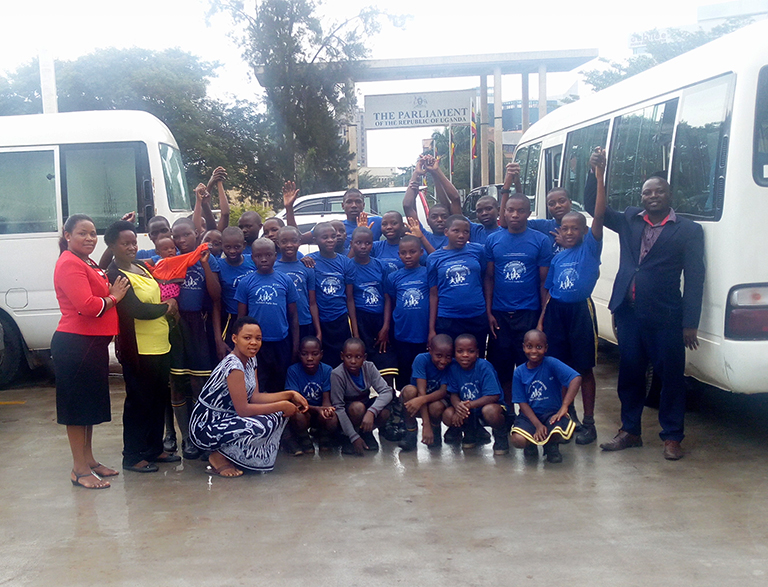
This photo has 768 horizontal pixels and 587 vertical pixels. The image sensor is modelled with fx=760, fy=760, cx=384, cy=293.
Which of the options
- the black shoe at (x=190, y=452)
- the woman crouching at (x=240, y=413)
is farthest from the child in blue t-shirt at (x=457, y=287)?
the black shoe at (x=190, y=452)

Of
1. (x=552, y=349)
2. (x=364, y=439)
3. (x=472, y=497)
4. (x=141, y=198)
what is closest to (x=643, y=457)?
(x=552, y=349)

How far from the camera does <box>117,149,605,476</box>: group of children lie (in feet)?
17.0

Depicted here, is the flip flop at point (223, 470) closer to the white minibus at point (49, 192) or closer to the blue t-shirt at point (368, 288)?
the blue t-shirt at point (368, 288)

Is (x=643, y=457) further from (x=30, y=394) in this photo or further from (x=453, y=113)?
(x=453, y=113)

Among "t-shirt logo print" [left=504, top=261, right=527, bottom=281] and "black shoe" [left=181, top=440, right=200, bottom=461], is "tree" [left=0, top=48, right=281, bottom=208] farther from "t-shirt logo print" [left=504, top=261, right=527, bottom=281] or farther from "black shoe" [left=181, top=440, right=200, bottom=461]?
"t-shirt logo print" [left=504, top=261, right=527, bottom=281]

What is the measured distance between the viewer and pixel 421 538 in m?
3.80

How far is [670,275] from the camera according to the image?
481 cm

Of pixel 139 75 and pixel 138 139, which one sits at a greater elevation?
pixel 139 75

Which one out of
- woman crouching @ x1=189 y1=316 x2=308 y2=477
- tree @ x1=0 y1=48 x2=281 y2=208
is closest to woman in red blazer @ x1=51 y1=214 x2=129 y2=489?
woman crouching @ x1=189 y1=316 x2=308 y2=477

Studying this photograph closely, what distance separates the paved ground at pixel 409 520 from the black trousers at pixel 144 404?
0.68 ft

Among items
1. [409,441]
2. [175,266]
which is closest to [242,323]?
[175,266]

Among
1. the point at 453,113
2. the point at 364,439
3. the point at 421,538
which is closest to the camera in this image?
the point at 421,538

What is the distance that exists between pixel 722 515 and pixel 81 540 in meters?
3.33

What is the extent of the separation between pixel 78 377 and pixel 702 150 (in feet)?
14.0
